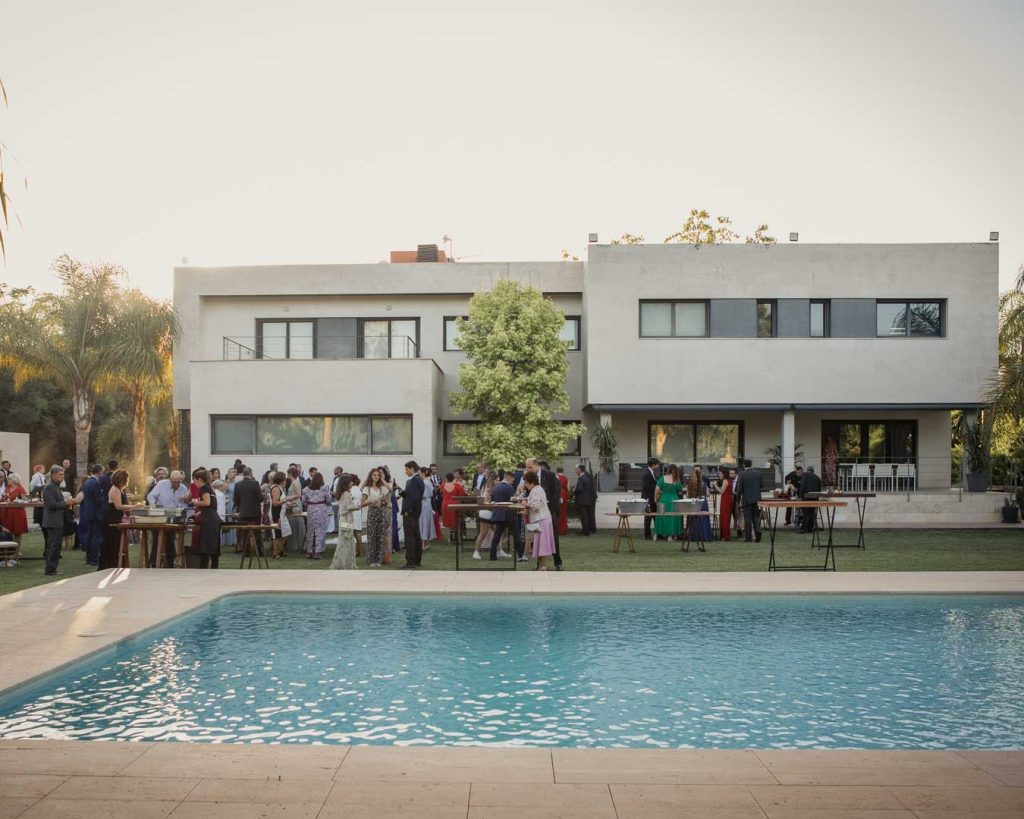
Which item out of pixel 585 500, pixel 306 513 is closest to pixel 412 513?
pixel 306 513

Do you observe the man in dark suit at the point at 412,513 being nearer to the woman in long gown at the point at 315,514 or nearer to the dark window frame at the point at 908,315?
the woman in long gown at the point at 315,514

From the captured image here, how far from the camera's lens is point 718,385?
88.3 ft

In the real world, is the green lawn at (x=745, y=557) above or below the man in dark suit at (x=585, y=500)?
below

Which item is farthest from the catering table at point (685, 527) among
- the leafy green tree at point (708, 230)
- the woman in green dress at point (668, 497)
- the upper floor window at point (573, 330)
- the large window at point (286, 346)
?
the leafy green tree at point (708, 230)

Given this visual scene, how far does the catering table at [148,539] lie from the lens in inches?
592

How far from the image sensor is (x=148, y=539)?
53.5ft

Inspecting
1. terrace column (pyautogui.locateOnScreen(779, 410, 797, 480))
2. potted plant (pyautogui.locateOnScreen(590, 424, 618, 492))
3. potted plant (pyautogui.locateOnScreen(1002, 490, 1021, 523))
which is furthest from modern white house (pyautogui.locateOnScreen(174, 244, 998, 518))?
potted plant (pyautogui.locateOnScreen(1002, 490, 1021, 523))

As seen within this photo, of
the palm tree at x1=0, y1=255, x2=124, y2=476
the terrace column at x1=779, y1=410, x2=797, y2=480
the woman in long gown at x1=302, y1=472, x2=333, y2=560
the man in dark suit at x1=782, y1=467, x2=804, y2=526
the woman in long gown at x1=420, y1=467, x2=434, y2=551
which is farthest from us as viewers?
the palm tree at x1=0, y1=255, x2=124, y2=476

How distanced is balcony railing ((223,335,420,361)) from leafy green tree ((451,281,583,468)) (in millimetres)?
2553

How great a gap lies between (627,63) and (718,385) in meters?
13.7

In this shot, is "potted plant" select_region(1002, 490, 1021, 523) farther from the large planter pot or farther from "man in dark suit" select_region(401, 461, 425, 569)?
"man in dark suit" select_region(401, 461, 425, 569)

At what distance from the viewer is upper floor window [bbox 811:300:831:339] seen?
27.0m

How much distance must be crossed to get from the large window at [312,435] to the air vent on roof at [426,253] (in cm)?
869

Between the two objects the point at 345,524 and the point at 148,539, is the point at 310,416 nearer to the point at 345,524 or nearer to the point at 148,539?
the point at 148,539
